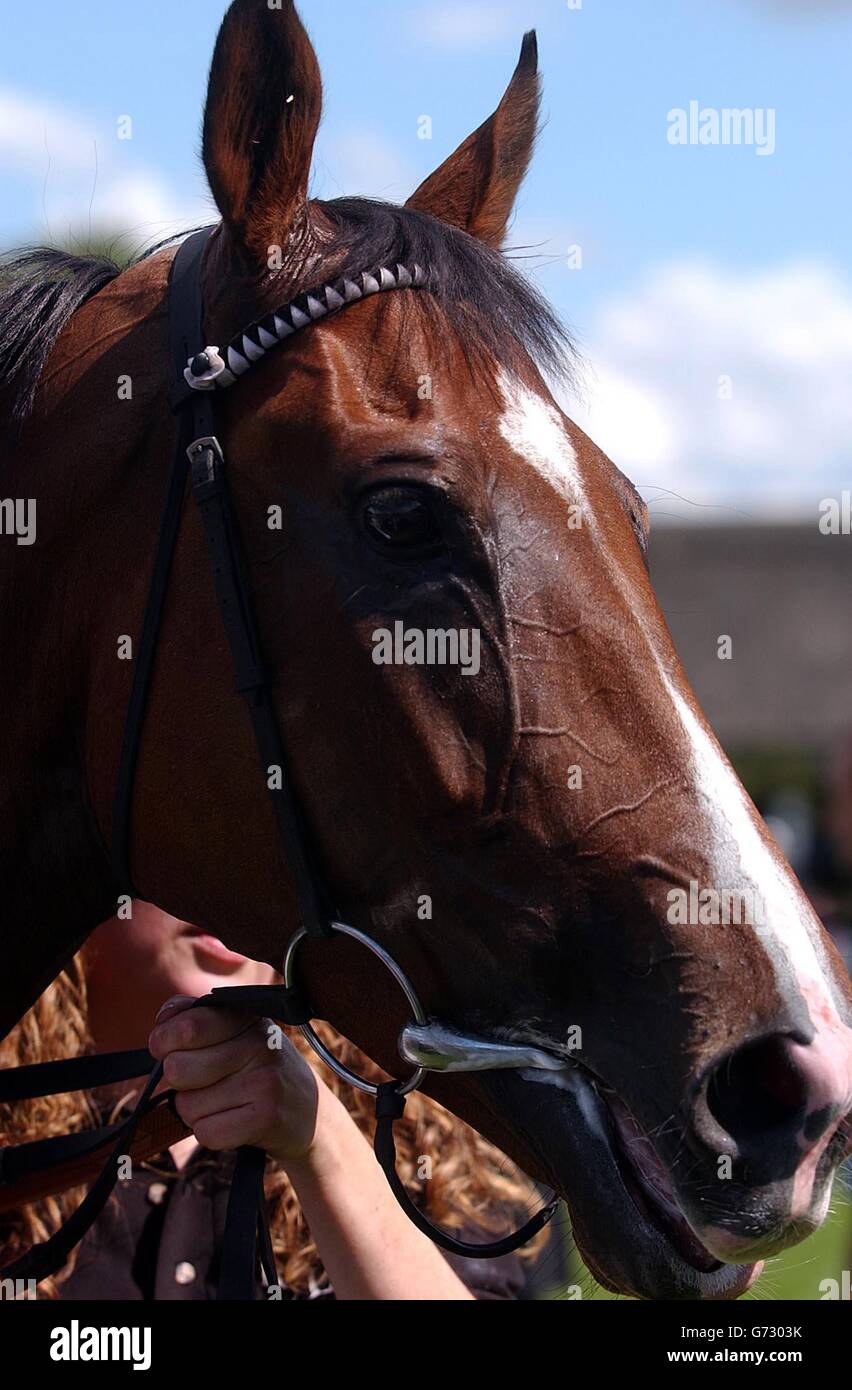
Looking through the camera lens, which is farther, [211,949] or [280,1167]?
[211,949]

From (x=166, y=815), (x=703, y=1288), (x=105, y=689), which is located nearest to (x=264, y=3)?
(x=105, y=689)

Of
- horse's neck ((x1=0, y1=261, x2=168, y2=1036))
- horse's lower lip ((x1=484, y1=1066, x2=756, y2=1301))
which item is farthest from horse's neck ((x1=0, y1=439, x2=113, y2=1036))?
horse's lower lip ((x1=484, y1=1066, x2=756, y2=1301))

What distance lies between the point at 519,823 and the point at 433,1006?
346mm

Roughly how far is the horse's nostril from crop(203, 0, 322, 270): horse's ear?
1.60 meters

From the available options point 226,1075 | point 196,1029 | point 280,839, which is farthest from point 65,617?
point 226,1075

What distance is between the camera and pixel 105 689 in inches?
96.3

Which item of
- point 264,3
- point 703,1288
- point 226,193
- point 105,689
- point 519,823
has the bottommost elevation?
point 703,1288

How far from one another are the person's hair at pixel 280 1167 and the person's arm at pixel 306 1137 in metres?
0.32

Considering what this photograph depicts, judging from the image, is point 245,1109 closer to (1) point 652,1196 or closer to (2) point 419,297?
(1) point 652,1196

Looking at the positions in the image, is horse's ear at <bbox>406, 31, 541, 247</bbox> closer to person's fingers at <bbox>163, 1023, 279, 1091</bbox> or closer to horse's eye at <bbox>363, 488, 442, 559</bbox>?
horse's eye at <bbox>363, 488, 442, 559</bbox>

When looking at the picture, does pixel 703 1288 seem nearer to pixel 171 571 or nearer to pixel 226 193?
pixel 171 571

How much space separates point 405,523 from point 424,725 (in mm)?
332

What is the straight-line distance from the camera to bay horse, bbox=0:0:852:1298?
1.96 metres

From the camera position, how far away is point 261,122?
7.85 feet
